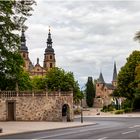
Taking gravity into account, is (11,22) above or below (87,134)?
above

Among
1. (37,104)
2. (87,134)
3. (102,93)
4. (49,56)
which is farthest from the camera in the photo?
(49,56)

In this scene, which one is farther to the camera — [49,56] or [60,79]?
[49,56]

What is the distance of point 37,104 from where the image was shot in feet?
208

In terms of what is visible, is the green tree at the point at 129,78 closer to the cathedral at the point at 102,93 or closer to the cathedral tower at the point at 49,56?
the cathedral at the point at 102,93

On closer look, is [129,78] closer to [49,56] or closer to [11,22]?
[11,22]

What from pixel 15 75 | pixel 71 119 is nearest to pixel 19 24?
pixel 15 75

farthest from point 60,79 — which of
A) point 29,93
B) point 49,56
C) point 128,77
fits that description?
point 49,56

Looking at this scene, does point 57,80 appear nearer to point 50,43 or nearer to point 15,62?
point 15,62

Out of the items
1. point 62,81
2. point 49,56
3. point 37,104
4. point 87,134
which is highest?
point 49,56

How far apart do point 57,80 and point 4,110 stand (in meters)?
42.1

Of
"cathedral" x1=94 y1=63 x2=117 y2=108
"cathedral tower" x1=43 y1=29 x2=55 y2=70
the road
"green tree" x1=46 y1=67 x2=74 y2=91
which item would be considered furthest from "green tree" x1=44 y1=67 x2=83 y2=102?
"cathedral tower" x1=43 y1=29 x2=55 y2=70

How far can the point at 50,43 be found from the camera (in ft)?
593

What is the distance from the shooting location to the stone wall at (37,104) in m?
62.6

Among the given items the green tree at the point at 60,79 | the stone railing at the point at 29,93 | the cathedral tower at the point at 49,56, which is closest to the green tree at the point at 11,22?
the stone railing at the point at 29,93
